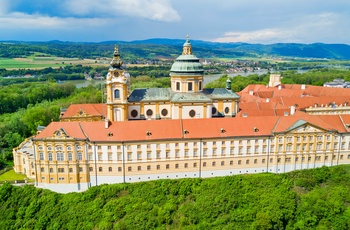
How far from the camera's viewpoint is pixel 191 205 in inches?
1660

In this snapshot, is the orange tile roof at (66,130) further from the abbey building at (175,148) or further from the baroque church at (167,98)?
the baroque church at (167,98)

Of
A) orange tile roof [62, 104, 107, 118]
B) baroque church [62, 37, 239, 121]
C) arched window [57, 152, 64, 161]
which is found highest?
baroque church [62, 37, 239, 121]

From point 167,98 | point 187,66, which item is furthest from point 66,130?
point 187,66

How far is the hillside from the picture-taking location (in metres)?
40.5

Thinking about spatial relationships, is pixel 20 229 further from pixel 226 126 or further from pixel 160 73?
pixel 160 73

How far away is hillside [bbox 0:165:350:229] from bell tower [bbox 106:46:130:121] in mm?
17272

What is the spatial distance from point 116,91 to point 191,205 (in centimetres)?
2608

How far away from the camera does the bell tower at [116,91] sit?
5762 cm

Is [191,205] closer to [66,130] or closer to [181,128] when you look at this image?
[181,128]

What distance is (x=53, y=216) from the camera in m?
42.1

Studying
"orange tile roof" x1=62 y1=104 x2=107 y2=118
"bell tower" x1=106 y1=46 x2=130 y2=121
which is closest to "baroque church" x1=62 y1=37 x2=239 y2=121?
"bell tower" x1=106 y1=46 x2=130 y2=121

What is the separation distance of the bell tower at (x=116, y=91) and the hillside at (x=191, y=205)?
56.7ft

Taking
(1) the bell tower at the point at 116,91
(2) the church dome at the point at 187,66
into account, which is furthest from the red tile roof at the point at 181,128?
(2) the church dome at the point at 187,66

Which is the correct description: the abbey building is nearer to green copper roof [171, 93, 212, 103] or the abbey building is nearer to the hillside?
the hillside
